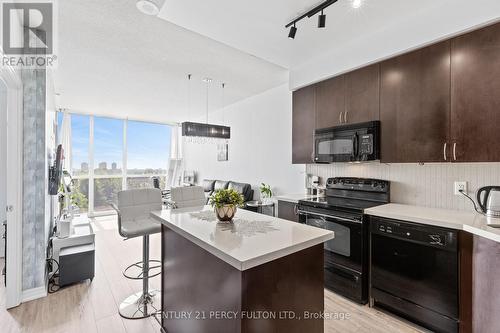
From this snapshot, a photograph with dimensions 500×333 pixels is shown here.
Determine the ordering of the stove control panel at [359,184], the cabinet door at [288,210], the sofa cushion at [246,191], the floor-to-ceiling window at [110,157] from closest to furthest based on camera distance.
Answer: the stove control panel at [359,184]
the cabinet door at [288,210]
the sofa cushion at [246,191]
the floor-to-ceiling window at [110,157]

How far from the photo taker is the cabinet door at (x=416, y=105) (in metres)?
2.13

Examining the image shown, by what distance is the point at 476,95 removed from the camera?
1.93 meters

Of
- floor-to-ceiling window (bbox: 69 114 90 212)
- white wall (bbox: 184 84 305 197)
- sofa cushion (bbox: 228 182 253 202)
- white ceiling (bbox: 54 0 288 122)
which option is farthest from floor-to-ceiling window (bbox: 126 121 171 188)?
sofa cushion (bbox: 228 182 253 202)

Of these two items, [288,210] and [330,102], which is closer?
[330,102]

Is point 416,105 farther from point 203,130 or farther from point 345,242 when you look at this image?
point 203,130

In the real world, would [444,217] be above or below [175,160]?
below

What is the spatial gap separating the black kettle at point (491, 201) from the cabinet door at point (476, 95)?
0.83 feet

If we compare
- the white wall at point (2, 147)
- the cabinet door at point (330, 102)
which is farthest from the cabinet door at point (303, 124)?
the white wall at point (2, 147)

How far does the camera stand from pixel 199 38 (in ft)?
8.86

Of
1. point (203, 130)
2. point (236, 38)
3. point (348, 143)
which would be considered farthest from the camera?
point (203, 130)

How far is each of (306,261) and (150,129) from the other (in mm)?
7319

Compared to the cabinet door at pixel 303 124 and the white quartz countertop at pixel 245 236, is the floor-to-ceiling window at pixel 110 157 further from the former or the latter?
the white quartz countertop at pixel 245 236

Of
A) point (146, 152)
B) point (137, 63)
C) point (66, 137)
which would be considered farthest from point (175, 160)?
point (137, 63)

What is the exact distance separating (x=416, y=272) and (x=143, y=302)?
8.34 feet
